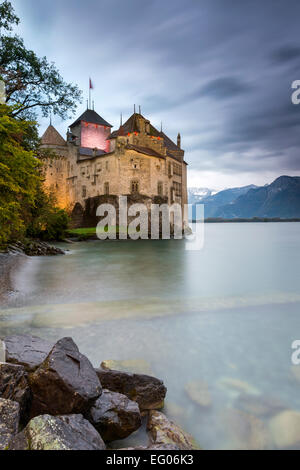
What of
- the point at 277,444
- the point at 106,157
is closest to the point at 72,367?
the point at 277,444

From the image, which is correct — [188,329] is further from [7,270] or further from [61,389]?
[7,270]

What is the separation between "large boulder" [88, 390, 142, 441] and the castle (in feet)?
136

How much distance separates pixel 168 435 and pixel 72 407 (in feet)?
3.13

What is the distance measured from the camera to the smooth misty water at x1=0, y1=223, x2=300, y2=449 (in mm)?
3367

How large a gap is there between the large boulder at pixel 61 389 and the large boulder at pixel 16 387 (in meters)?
0.06

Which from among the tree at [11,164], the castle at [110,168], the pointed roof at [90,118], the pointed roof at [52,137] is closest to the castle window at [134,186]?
the castle at [110,168]

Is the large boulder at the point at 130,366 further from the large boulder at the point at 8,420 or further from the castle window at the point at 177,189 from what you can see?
the castle window at the point at 177,189

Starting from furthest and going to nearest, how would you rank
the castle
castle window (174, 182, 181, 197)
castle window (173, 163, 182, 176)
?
1. castle window (173, 163, 182, 176)
2. castle window (174, 182, 181, 197)
3. the castle

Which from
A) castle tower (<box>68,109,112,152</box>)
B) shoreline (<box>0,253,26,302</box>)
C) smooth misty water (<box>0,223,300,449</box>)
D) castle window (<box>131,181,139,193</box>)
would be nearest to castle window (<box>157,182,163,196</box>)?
castle window (<box>131,181,139,193</box>)

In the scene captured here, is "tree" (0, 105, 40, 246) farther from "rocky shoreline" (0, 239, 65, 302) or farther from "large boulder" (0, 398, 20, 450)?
"large boulder" (0, 398, 20, 450)

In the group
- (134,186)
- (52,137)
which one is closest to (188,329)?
(134,186)

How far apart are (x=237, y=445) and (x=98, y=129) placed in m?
58.2

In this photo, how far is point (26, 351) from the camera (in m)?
3.47

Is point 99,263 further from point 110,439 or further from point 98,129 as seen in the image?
point 98,129
